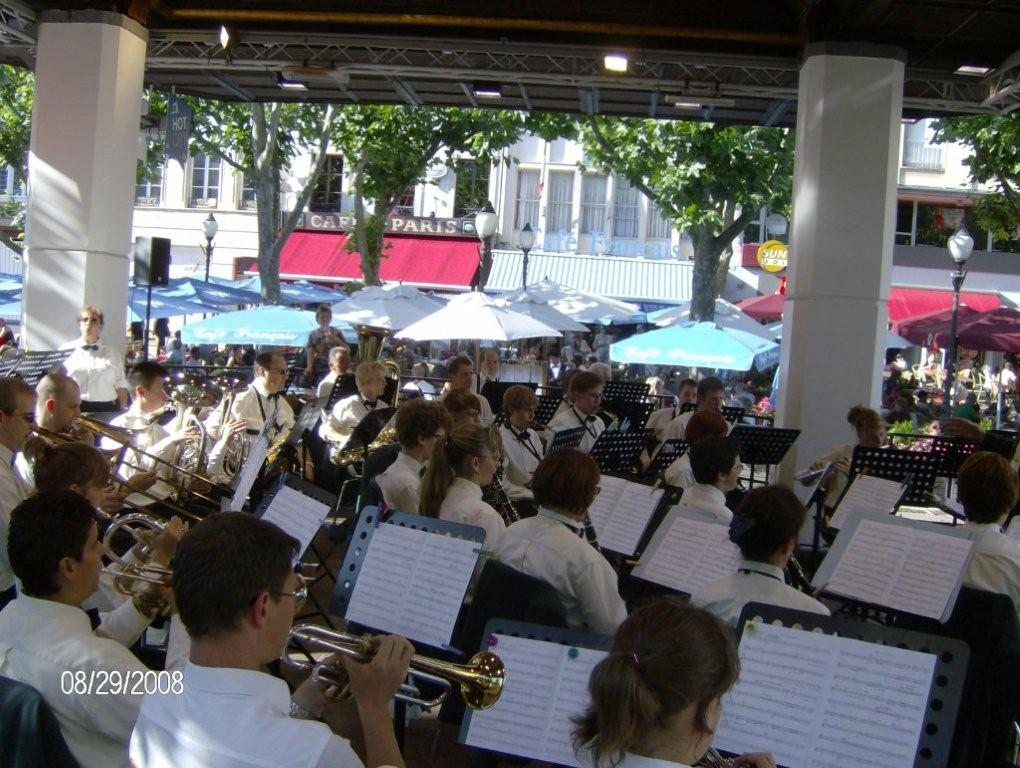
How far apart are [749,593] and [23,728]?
6.97 ft

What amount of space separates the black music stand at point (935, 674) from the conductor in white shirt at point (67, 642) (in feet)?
5.48

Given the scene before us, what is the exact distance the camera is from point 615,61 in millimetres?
10742

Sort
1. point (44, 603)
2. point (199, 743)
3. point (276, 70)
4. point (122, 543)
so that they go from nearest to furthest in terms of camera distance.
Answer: point (199, 743)
point (44, 603)
point (122, 543)
point (276, 70)

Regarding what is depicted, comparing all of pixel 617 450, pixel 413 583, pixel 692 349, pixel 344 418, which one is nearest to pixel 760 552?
pixel 413 583

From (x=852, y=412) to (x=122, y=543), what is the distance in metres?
5.20

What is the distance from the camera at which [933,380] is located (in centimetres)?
2477

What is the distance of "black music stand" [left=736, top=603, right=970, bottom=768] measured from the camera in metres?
2.61

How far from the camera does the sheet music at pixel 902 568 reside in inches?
160

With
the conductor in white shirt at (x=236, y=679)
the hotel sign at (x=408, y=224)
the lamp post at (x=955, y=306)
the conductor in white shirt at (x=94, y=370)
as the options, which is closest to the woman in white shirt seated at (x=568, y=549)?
the conductor in white shirt at (x=236, y=679)

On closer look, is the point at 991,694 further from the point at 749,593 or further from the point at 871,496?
the point at 871,496

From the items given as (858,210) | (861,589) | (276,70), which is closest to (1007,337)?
(858,210)

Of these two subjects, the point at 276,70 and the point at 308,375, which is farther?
the point at 308,375

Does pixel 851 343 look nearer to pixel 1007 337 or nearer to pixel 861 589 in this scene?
pixel 861 589

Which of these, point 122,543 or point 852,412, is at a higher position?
point 852,412
